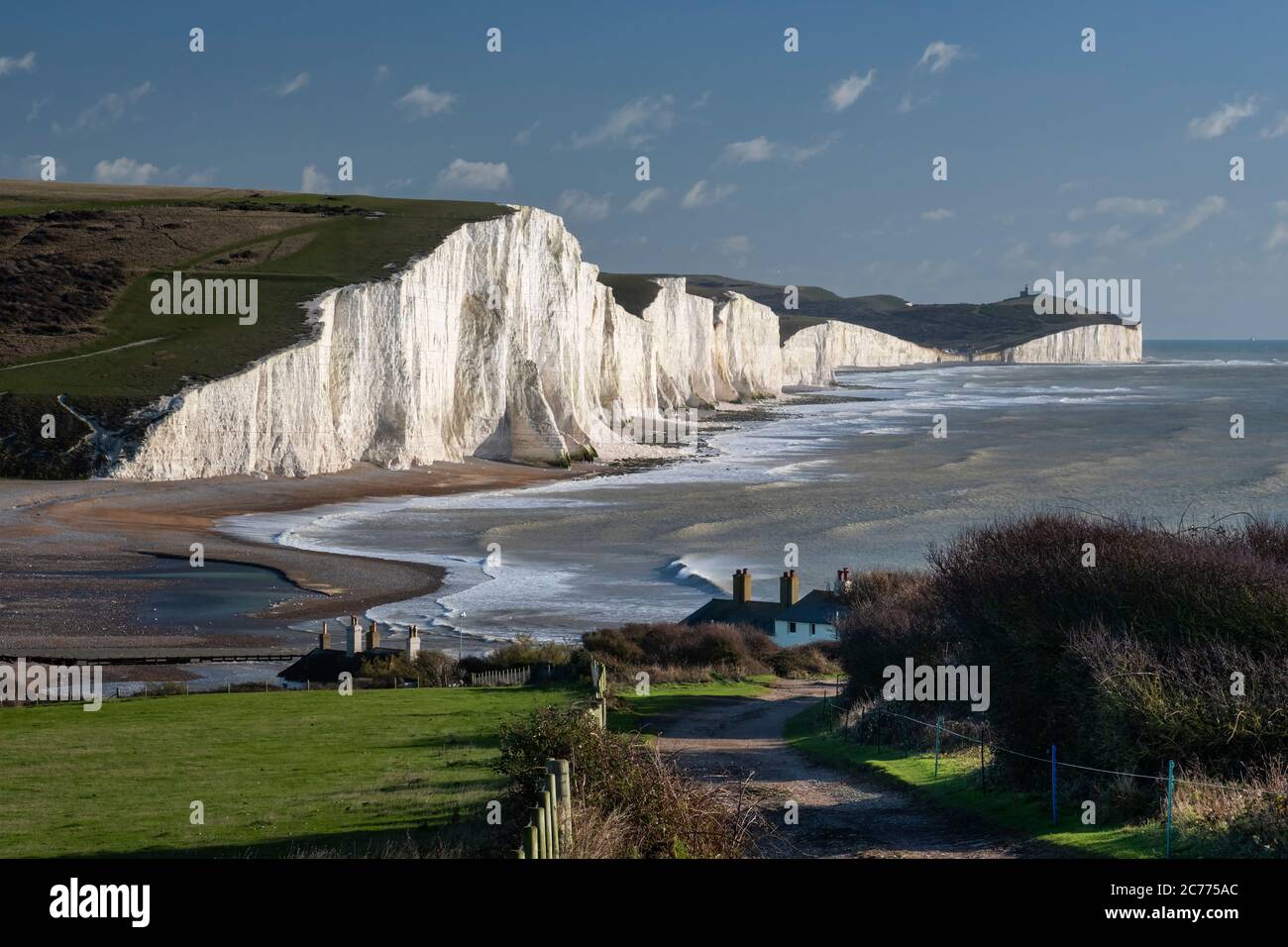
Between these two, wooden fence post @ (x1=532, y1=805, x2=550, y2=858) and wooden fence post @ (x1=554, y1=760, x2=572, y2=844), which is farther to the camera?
wooden fence post @ (x1=554, y1=760, x2=572, y2=844)

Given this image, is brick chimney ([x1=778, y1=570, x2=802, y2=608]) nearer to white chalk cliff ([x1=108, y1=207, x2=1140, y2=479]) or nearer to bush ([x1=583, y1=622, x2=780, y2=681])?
bush ([x1=583, y1=622, x2=780, y2=681])

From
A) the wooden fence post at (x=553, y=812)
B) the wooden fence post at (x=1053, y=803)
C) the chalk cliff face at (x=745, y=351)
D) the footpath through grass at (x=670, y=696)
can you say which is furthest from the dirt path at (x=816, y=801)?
the chalk cliff face at (x=745, y=351)

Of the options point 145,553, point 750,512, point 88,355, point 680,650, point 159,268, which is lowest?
point 680,650

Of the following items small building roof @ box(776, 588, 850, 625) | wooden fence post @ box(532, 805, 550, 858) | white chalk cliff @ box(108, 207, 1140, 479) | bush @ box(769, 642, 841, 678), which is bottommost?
bush @ box(769, 642, 841, 678)

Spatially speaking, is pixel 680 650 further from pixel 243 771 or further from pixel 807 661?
pixel 243 771

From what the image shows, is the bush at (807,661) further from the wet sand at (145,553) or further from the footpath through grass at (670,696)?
the wet sand at (145,553)

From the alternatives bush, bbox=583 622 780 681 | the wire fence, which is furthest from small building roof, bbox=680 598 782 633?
the wire fence

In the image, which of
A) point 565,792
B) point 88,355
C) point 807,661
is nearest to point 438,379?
point 88,355

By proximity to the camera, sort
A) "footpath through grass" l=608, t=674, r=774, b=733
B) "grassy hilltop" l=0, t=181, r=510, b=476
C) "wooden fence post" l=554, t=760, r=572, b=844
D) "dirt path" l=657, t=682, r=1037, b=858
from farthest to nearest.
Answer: "grassy hilltop" l=0, t=181, r=510, b=476 < "footpath through grass" l=608, t=674, r=774, b=733 < "dirt path" l=657, t=682, r=1037, b=858 < "wooden fence post" l=554, t=760, r=572, b=844
